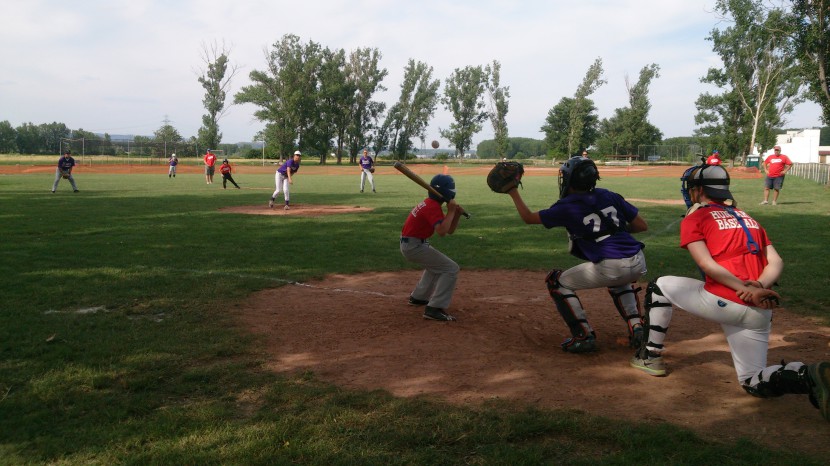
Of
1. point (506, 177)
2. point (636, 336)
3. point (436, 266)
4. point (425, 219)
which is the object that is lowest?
point (636, 336)

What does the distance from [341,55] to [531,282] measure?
8013cm

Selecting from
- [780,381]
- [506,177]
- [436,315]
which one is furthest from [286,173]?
[780,381]

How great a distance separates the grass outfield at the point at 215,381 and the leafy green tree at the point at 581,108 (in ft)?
264

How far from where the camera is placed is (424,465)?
3.58 metres

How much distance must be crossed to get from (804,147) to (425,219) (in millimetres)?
94991

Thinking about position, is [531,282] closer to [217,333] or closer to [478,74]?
[217,333]

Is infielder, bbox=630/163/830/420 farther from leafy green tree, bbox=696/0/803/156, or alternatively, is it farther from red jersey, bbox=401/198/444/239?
leafy green tree, bbox=696/0/803/156

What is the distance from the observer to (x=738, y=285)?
4.36 m

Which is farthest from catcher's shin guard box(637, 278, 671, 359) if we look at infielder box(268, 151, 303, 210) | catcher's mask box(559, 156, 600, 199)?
infielder box(268, 151, 303, 210)

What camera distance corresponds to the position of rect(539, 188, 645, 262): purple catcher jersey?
5602mm

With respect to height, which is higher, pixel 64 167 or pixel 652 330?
pixel 64 167

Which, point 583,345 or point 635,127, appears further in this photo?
point 635,127

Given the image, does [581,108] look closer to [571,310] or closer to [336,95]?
[336,95]

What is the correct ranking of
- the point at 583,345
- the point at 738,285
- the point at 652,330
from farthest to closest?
the point at 583,345 < the point at 652,330 < the point at 738,285
